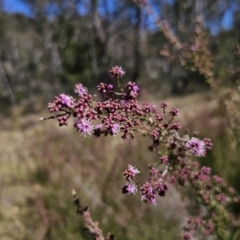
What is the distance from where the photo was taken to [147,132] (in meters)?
1.53

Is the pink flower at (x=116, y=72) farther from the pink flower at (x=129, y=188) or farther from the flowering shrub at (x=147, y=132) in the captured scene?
the pink flower at (x=129, y=188)

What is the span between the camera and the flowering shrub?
1315 mm

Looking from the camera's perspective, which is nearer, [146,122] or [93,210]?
[146,122]

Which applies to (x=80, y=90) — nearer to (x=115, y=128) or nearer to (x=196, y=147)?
(x=115, y=128)

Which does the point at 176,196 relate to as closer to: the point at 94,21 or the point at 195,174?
the point at 195,174

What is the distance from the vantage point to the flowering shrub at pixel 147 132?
132 cm

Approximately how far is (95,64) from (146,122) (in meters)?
25.4

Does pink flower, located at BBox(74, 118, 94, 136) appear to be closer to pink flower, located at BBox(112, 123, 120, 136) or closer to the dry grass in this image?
pink flower, located at BBox(112, 123, 120, 136)

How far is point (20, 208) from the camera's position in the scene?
4875 mm

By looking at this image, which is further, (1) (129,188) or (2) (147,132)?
(2) (147,132)

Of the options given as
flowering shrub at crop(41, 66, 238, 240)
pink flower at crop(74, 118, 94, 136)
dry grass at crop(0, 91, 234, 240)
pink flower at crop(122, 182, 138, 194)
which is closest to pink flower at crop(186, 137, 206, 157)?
flowering shrub at crop(41, 66, 238, 240)

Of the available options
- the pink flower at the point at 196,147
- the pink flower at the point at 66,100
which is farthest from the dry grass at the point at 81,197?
the pink flower at the point at 66,100

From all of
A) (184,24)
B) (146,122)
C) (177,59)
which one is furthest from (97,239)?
(184,24)

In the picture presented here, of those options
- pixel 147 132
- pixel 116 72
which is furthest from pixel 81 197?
pixel 116 72
